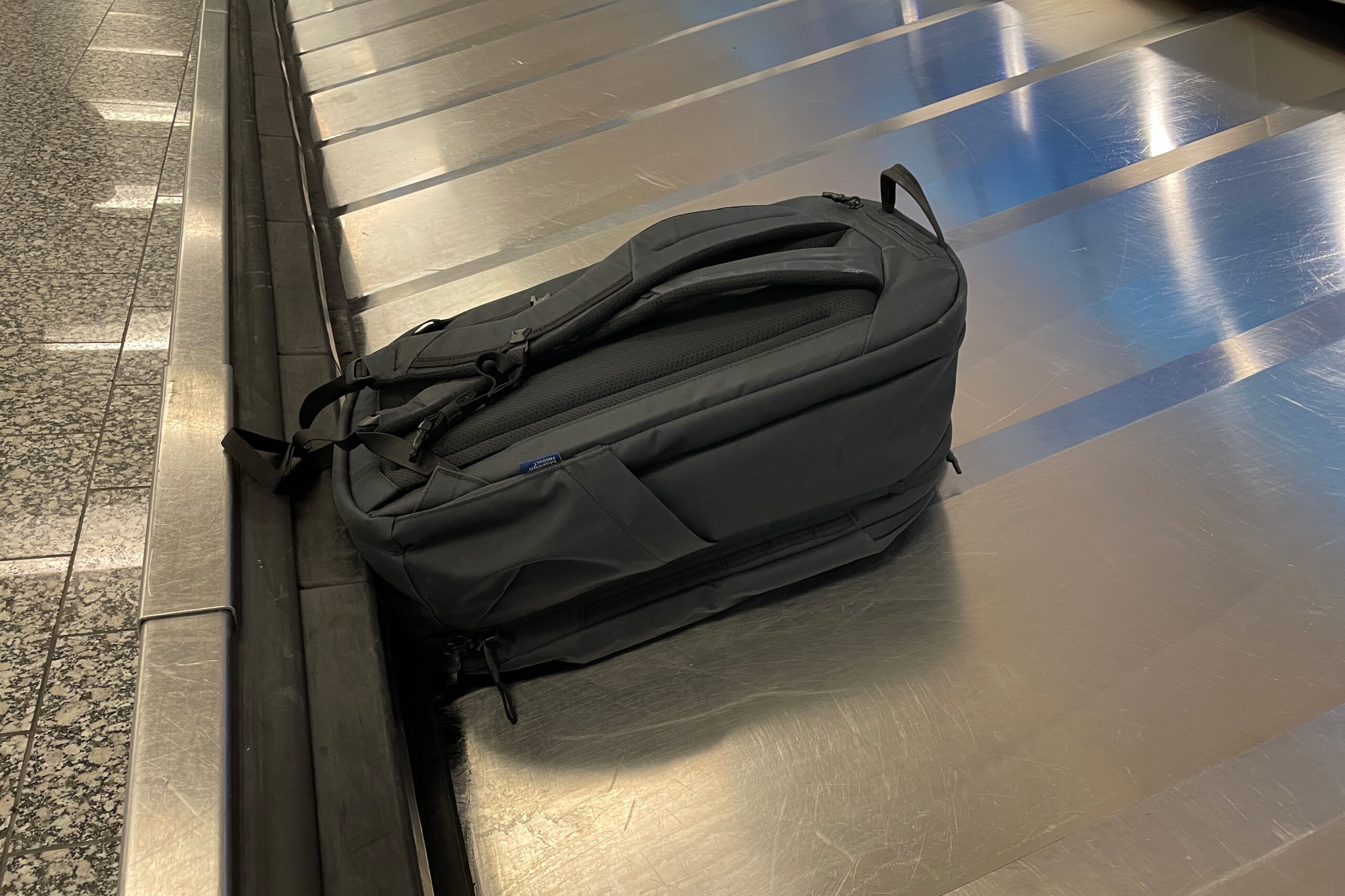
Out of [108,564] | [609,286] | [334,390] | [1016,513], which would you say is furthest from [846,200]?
[108,564]

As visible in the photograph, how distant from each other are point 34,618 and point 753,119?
190cm

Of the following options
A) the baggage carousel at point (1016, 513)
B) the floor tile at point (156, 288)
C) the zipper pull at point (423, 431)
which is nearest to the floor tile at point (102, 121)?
the baggage carousel at point (1016, 513)

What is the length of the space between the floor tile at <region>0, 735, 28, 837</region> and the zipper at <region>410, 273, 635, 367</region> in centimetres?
61

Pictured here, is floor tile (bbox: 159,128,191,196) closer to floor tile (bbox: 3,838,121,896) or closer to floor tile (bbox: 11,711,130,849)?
floor tile (bbox: 11,711,130,849)

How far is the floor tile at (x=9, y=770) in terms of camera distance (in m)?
0.95

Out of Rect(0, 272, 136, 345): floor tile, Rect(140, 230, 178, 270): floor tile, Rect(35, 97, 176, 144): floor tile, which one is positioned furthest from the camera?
Rect(35, 97, 176, 144): floor tile

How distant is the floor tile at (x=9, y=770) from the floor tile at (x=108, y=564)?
6.0 inches

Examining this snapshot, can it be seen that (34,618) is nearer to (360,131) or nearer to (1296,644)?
(1296,644)

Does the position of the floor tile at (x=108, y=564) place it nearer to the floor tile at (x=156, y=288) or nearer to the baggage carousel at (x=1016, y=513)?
the baggage carousel at (x=1016, y=513)

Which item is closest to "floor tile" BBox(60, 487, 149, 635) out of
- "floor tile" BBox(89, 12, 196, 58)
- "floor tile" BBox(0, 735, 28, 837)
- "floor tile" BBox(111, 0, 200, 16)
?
"floor tile" BBox(0, 735, 28, 837)

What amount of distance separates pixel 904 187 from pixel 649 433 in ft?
1.79

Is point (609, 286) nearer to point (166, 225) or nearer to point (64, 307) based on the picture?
point (64, 307)

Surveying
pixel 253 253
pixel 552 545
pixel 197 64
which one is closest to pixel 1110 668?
pixel 552 545

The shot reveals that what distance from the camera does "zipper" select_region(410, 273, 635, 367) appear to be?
46.3 inches
